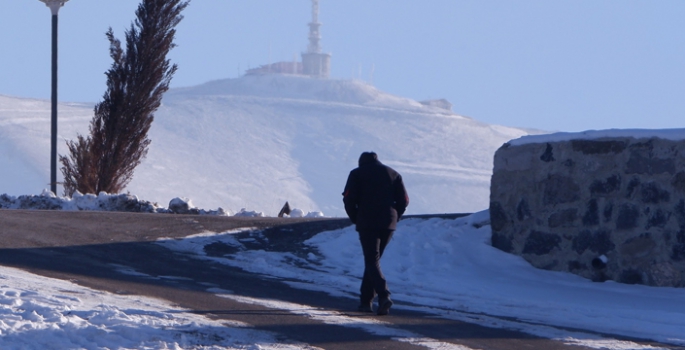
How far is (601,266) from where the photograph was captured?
33.4 feet

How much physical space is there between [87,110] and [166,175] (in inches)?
717

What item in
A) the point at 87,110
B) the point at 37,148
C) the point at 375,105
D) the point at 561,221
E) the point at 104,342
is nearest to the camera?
the point at 104,342

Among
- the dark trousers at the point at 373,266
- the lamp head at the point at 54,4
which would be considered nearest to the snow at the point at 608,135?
the dark trousers at the point at 373,266

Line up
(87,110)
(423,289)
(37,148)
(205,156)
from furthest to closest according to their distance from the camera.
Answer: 1. (87,110)
2. (205,156)
3. (37,148)
4. (423,289)

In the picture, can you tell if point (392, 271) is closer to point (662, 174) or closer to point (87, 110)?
point (662, 174)

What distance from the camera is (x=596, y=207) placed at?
408 inches

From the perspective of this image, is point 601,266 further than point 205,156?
No

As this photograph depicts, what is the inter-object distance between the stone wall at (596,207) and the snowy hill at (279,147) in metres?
31.2

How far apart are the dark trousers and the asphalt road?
0.77ft

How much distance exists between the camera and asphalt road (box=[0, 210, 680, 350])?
6941mm

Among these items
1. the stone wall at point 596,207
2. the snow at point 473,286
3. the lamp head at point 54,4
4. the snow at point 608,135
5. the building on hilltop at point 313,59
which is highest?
the building on hilltop at point 313,59

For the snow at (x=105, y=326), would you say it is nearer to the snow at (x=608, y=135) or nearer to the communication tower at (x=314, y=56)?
the snow at (x=608, y=135)

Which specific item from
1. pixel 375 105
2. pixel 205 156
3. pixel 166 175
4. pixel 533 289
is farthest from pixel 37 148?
pixel 533 289

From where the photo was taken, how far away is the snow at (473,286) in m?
7.90
